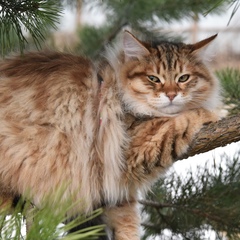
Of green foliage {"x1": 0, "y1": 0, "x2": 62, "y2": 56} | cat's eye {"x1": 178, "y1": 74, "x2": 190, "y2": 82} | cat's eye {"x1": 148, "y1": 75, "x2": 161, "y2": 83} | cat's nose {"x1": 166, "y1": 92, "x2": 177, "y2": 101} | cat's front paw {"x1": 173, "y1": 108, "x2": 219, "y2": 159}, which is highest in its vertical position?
green foliage {"x1": 0, "y1": 0, "x2": 62, "y2": 56}

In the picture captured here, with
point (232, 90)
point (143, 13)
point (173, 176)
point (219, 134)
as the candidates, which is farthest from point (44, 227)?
point (143, 13)

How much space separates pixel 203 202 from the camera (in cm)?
186

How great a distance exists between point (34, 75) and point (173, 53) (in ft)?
1.64

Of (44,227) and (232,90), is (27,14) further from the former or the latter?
(232,90)

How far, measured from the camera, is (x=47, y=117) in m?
1.65

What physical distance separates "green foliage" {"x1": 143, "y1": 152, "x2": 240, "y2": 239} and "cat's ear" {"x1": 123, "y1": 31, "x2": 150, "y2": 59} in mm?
475

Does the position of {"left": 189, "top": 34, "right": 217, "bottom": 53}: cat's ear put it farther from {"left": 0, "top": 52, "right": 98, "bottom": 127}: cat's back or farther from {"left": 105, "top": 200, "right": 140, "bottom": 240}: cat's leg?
{"left": 105, "top": 200, "right": 140, "bottom": 240}: cat's leg

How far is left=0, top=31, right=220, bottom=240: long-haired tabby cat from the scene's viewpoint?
161 centimetres

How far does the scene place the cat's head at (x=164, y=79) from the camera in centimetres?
174

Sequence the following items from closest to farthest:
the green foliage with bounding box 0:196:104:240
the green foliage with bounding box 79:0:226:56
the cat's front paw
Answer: the green foliage with bounding box 0:196:104:240 → the cat's front paw → the green foliage with bounding box 79:0:226:56

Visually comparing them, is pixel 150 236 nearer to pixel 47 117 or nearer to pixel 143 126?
pixel 143 126

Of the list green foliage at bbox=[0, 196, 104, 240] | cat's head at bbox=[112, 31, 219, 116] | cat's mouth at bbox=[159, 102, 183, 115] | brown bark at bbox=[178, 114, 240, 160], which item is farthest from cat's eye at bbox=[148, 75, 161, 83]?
green foliage at bbox=[0, 196, 104, 240]

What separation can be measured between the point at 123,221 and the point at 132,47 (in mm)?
624

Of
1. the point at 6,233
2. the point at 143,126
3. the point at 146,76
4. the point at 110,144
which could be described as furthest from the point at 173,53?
the point at 6,233
